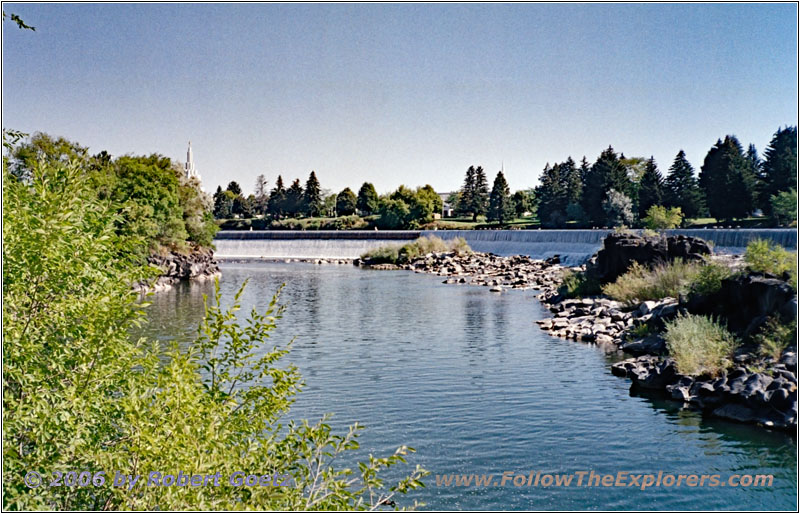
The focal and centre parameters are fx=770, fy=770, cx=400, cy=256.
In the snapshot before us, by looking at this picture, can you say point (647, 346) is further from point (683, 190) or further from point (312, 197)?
point (312, 197)

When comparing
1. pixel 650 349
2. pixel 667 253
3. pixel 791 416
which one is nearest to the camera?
pixel 791 416

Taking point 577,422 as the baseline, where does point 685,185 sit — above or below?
above

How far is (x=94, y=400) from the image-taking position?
5844 millimetres

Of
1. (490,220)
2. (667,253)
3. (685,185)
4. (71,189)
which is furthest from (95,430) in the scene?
(490,220)

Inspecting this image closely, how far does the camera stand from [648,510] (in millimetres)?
9719

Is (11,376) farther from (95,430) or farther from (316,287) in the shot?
(316,287)

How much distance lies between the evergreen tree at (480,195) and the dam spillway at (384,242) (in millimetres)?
25913

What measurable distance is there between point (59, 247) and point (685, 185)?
65.3 meters

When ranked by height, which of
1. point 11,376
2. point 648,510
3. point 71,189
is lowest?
point 648,510

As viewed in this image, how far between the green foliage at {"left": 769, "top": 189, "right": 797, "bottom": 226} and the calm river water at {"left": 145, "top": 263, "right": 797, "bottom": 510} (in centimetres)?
3279

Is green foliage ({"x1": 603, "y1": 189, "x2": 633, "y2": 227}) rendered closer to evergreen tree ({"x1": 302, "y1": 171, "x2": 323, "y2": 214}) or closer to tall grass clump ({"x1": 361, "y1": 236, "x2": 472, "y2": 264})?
tall grass clump ({"x1": 361, "y1": 236, "x2": 472, "y2": 264})

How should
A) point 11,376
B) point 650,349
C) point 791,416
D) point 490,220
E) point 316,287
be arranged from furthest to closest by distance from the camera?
point 490,220 < point 316,287 < point 650,349 < point 791,416 < point 11,376

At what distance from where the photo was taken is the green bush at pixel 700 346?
15164mm

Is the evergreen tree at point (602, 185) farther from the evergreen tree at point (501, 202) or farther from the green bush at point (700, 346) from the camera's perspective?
the green bush at point (700, 346)
